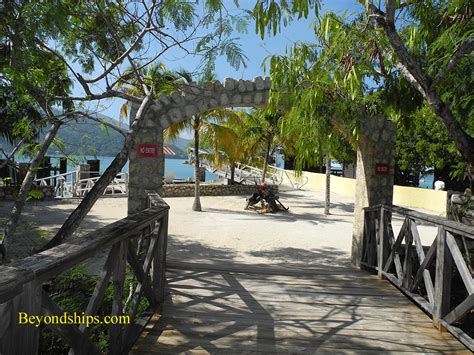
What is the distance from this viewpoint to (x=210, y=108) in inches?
222

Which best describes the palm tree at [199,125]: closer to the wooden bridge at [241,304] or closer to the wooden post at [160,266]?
the wooden bridge at [241,304]

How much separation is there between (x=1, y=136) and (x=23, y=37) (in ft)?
30.5

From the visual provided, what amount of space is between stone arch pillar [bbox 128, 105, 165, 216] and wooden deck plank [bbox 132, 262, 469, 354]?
1356 mm

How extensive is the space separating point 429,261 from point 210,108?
3590 millimetres

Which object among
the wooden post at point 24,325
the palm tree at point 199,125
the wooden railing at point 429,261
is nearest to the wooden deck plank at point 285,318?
the wooden railing at point 429,261

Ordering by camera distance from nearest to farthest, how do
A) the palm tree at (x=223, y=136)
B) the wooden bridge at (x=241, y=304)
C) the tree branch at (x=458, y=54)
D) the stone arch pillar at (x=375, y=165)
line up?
1. the wooden bridge at (x=241, y=304)
2. the tree branch at (x=458, y=54)
3. the stone arch pillar at (x=375, y=165)
4. the palm tree at (x=223, y=136)

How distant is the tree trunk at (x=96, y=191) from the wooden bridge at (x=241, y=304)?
561mm

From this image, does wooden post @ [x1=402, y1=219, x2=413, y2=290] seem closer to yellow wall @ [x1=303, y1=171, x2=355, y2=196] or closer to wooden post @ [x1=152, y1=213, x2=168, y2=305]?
wooden post @ [x1=152, y1=213, x2=168, y2=305]

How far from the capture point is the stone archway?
5.41m

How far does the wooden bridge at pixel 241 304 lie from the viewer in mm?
1480

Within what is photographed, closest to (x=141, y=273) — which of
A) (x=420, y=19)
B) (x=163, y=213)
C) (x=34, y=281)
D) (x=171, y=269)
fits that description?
(x=163, y=213)

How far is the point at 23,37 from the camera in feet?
10.4

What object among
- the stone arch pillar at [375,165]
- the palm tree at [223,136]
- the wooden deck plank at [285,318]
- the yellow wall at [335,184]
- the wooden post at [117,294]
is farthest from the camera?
the yellow wall at [335,184]

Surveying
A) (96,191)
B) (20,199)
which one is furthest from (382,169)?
(20,199)
